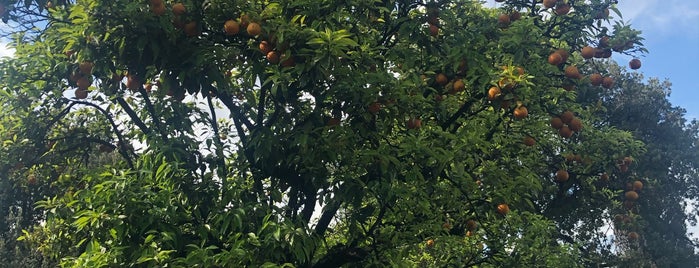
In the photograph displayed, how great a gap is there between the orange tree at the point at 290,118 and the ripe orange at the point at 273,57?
0.9 inches

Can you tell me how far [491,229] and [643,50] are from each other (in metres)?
3.74

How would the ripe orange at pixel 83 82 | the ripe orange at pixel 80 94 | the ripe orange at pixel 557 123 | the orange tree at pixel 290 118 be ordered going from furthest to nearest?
the ripe orange at pixel 557 123
the ripe orange at pixel 80 94
the ripe orange at pixel 83 82
the orange tree at pixel 290 118

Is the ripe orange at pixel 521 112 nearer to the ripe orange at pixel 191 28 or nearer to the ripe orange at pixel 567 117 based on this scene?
the ripe orange at pixel 567 117

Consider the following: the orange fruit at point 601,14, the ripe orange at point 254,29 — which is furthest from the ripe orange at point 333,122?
the orange fruit at point 601,14

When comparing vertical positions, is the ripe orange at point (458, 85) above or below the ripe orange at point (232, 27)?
above

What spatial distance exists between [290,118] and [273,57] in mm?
1201

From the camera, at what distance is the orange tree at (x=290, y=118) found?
257 inches

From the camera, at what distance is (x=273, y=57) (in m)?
6.96

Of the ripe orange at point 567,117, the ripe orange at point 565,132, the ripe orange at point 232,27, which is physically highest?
the ripe orange at point 567,117

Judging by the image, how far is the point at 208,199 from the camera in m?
7.08

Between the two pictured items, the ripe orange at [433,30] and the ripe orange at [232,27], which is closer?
the ripe orange at [232,27]

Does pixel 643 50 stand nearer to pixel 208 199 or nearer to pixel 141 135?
pixel 208 199

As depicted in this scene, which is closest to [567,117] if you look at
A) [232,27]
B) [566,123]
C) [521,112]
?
[566,123]

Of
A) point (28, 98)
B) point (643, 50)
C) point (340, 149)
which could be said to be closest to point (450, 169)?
point (340, 149)
